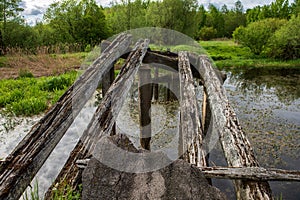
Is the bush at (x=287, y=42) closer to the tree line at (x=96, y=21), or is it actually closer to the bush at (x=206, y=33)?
the tree line at (x=96, y=21)

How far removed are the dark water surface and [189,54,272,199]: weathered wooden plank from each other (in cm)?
59

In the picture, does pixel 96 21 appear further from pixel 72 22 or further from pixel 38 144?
pixel 38 144

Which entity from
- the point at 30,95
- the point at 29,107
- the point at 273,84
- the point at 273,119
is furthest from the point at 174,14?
the point at 29,107

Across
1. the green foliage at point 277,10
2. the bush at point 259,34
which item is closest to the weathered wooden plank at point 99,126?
the bush at point 259,34

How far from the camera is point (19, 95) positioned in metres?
7.55

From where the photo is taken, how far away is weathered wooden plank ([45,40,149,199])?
49.1 inches

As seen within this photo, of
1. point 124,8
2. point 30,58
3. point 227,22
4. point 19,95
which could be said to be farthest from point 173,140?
point 227,22

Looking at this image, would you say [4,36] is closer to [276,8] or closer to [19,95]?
[19,95]

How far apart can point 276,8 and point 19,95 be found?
1436 inches

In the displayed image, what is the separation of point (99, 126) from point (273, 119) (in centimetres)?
667

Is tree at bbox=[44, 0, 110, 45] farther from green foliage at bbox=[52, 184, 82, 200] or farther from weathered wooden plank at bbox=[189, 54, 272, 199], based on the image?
green foliage at bbox=[52, 184, 82, 200]

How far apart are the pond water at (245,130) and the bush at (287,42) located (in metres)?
12.5

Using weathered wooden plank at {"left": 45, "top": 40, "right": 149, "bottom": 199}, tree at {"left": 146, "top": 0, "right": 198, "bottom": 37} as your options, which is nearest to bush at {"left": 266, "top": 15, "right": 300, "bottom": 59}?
tree at {"left": 146, "top": 0, "right": 198, "bottom": 37}

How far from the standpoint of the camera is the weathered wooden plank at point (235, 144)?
1.15 m
